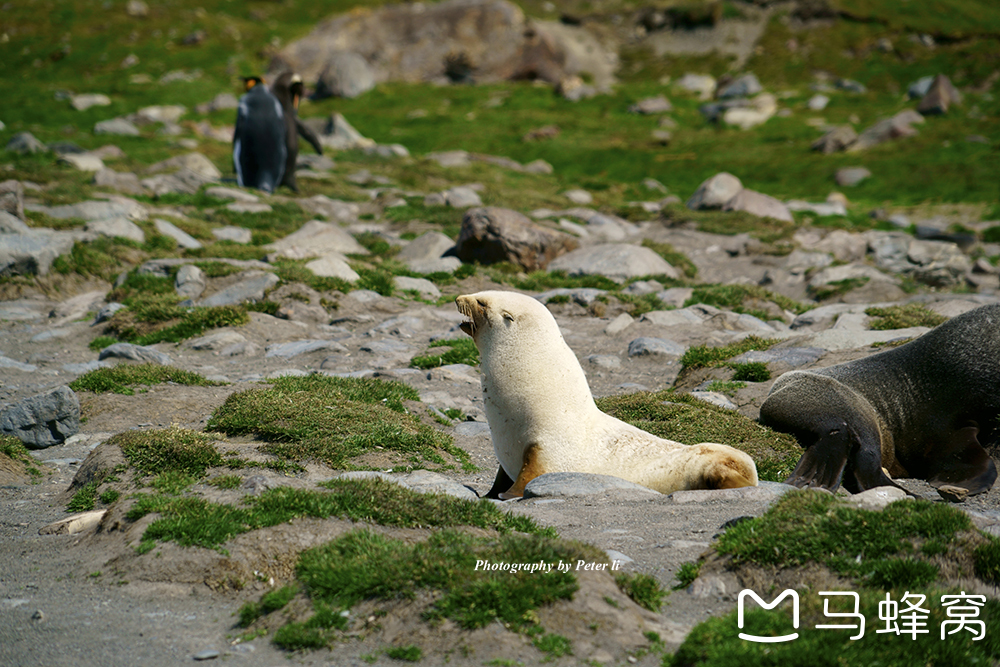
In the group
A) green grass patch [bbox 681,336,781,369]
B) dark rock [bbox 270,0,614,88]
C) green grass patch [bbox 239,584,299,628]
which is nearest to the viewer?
green grass patch [bbox 239,584,299,628]

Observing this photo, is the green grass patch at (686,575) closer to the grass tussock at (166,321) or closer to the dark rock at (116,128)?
the grass tussock at (166,321)

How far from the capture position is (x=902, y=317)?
488 inches

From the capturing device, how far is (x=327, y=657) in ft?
12.7

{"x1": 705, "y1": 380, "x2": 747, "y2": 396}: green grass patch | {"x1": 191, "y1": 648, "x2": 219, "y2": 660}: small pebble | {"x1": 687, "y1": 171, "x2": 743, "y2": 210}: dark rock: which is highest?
{"x1": 191, "y1": 648, "x2": 219, "y2": 660}: small pebble

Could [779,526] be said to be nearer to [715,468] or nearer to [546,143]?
[715,468]

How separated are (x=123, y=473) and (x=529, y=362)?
334 centimetres

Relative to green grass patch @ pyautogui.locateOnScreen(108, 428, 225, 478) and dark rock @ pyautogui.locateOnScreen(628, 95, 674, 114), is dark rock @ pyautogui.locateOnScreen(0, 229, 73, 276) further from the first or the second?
A: dark rock @ pyautogui.locateOnScreen(628, 95, 674, 114)

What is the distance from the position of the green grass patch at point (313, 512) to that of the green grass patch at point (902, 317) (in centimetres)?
879

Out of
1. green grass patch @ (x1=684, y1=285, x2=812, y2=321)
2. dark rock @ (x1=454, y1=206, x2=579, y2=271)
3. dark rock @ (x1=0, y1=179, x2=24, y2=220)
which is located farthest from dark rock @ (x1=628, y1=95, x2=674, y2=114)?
dark rock @ (x1=0, y1=179, x2=24, y2=220)

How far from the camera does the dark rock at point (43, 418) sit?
795 centimetres

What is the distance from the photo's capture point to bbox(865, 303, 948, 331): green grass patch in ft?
39.8

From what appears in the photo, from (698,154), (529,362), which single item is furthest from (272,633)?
(698,154)

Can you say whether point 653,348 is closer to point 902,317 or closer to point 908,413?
point 902,317

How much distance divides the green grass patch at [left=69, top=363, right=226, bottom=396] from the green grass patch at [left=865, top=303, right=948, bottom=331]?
31.0ft
